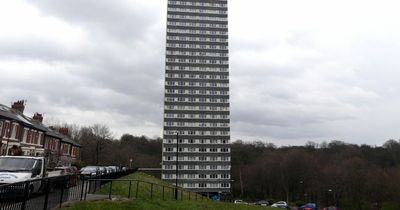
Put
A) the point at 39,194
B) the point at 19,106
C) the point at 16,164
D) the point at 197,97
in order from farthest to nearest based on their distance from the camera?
the point at 197,97 → the point at 19,106 → the point at 16,164 → the point at 39,194

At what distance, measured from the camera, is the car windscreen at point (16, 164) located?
17.9 meters

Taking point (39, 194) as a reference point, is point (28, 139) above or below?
above

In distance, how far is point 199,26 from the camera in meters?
132

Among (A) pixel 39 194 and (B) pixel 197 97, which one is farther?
(B) pixel 197 97

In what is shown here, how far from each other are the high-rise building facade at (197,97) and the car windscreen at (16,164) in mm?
96407

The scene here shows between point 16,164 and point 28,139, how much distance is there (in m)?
35.0

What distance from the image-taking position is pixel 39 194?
12531mm

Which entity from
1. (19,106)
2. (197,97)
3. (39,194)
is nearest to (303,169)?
(197,97)

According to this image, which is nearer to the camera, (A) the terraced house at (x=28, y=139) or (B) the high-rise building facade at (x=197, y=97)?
(A) the terraced house at (x=28, y=139)

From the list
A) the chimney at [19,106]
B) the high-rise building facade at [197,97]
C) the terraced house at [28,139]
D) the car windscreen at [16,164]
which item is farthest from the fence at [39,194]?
the high-rise building facade at [197,97]

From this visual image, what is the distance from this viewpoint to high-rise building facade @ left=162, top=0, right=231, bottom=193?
118m

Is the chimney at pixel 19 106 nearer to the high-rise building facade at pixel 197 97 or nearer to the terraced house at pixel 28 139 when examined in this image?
the terraced house at pixel 28 139

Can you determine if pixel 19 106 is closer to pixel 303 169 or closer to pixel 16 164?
pixel 16 164

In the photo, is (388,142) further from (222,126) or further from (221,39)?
(221,39)
